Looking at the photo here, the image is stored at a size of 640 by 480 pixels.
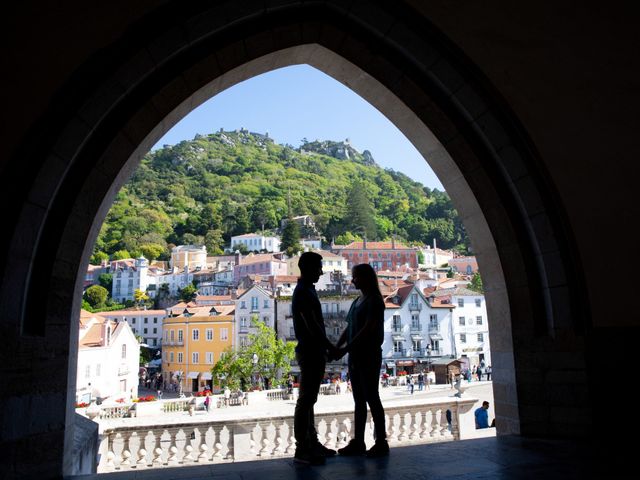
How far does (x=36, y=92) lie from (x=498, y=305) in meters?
3.87

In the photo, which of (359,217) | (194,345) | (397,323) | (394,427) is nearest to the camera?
(394,427)

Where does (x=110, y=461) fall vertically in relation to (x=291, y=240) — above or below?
below

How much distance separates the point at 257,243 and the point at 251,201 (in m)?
25.9

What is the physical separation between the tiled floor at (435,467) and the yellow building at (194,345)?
38001 mm

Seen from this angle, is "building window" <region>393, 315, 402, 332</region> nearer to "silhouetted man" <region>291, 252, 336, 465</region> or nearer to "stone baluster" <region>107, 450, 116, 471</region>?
"stone baluster" <region>107, 450, 116, 471</region>

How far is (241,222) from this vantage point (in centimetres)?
10694

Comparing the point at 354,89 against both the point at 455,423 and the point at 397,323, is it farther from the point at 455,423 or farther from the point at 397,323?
the point at 397,323

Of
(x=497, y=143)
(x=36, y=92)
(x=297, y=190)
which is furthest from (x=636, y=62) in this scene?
(x=297, y=190)

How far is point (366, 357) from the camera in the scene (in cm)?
330

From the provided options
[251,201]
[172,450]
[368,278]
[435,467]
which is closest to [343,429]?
[172,450]

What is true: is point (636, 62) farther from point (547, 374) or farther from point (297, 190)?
point (297, 190)

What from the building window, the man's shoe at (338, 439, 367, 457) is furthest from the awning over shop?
the man's shoe at (338, 439, 367, 457)

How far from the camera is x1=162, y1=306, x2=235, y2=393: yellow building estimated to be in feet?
132

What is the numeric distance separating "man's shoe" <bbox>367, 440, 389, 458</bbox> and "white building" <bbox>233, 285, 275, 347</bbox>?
37290 mm
